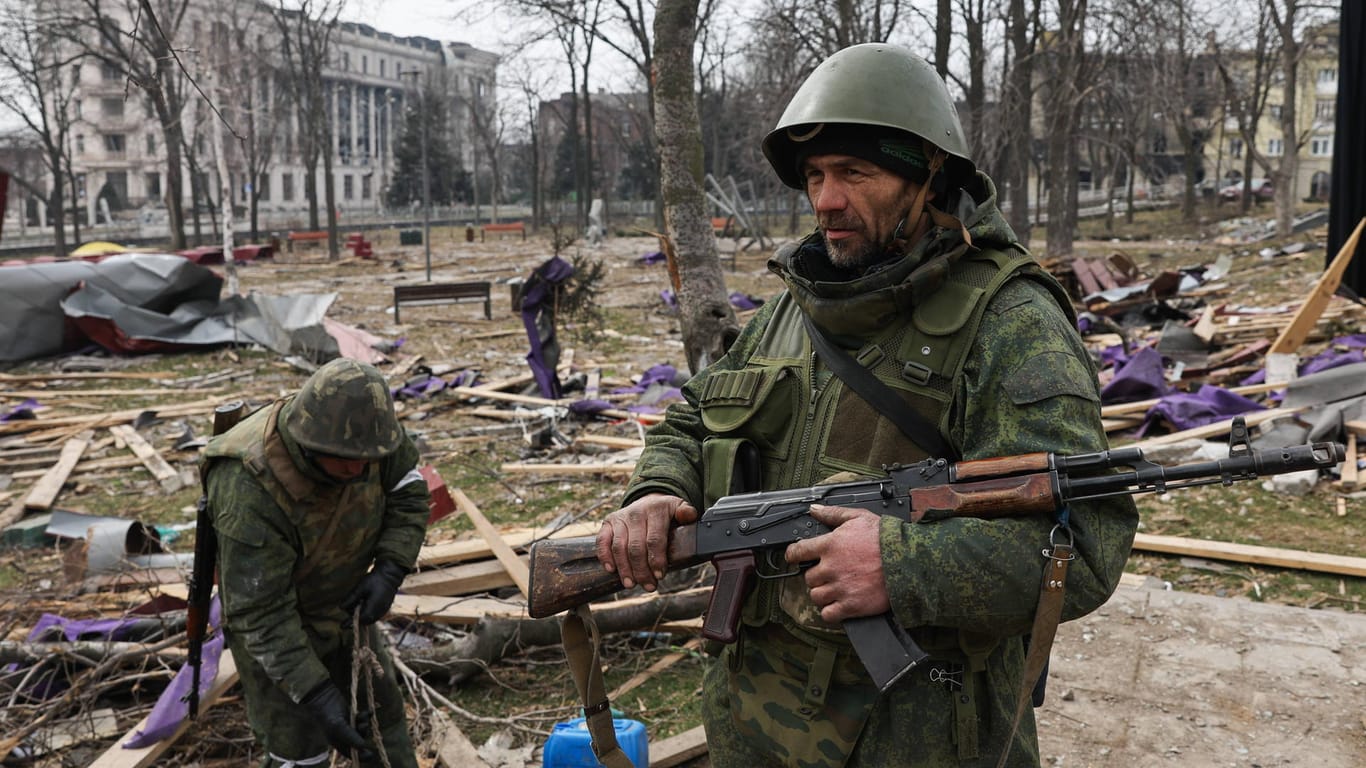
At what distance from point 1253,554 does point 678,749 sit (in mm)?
3821

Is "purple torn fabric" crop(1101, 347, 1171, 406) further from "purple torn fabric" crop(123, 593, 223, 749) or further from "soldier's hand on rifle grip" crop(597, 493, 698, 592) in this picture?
"soldier's hand on rifle grip" crop(597, 493, 698, 592)

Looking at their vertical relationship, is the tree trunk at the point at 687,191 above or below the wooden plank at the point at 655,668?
above

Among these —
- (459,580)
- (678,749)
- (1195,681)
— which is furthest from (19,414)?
(1195,681)

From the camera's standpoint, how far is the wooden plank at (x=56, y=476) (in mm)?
8820

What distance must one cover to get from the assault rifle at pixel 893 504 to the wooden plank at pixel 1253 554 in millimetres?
4751

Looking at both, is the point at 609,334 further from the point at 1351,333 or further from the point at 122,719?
the point at 122,719

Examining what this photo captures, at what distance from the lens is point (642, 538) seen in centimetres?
228

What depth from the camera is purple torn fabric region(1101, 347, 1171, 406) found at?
9586 mm

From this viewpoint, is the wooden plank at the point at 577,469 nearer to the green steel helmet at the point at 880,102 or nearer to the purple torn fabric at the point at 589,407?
the purple torn fabric at the point at 589,407

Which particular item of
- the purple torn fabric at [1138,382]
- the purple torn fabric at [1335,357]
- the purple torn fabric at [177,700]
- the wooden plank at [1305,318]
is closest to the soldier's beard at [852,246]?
the purple torn fabric at [177,700]

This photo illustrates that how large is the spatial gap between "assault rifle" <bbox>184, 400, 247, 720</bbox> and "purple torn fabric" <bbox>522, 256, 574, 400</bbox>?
727 centimetres

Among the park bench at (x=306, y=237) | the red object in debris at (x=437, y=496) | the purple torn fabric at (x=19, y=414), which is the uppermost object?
the park bench at (x=306, y=237)

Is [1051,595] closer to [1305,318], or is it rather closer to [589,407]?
[589,407]

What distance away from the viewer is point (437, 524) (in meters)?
7.71
